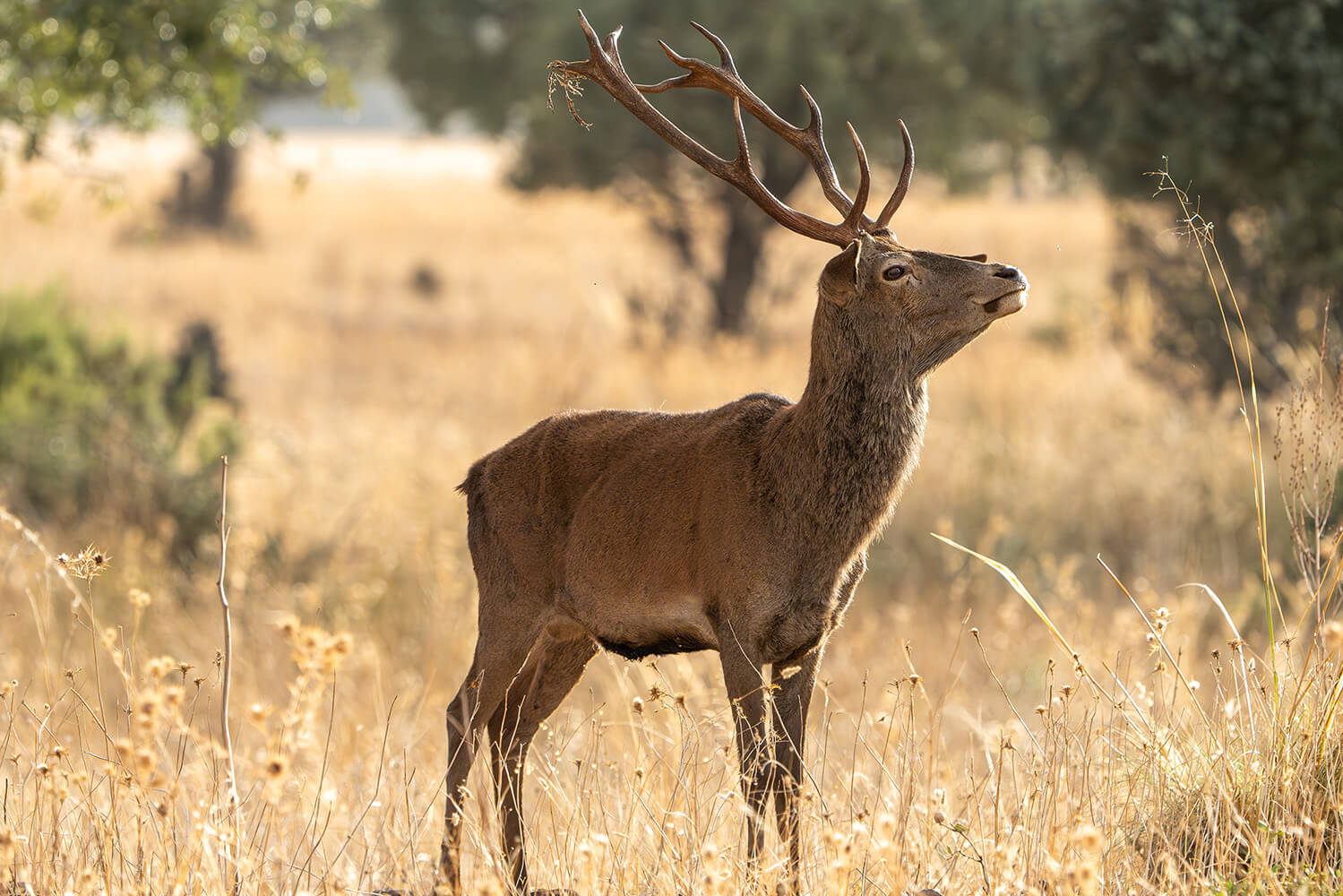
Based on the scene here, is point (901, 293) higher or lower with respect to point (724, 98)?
lower

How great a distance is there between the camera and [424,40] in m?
19.0

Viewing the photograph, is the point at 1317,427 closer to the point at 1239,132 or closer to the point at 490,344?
the point at 1239,132

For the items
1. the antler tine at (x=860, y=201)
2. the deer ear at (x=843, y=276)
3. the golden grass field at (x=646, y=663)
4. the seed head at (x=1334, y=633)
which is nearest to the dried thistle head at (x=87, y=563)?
the golden grass field at (x=646, y=663)

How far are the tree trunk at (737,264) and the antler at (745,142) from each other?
13028 mm

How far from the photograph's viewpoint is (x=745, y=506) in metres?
3.51

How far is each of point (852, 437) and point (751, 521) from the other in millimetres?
318

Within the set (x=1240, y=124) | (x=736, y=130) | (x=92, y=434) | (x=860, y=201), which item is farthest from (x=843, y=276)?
(x=92, y=434)

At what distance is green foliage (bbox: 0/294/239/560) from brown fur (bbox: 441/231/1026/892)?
5.54m

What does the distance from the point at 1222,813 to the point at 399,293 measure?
2086cm

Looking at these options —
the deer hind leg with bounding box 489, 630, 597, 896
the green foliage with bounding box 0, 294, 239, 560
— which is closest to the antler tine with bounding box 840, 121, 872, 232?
the deer hind leg with bounding box 489, 630, 597, 896

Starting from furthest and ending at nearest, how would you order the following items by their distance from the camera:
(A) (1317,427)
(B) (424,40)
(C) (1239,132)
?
1. (B) (424,40)
2. (C) (1239,132)
3. (A) (1317,427)

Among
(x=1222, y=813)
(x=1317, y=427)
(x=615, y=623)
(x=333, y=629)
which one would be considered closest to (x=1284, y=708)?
(x=1222, y=813)

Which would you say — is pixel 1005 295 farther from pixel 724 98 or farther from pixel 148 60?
pixel 724 98

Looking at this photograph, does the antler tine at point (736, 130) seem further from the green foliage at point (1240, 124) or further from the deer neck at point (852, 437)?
the green foliage at point (1240, 124)
